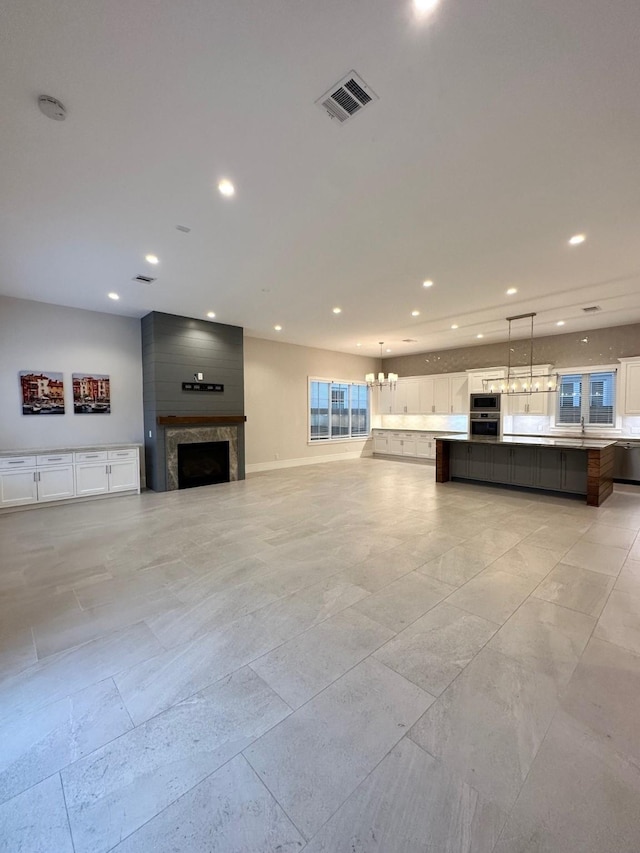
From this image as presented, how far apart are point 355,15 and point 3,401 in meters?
6.76

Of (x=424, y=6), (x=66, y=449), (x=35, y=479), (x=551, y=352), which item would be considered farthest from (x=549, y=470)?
(x=35, y=479)

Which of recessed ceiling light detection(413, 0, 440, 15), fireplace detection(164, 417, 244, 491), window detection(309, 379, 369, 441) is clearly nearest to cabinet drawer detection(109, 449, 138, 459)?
fireplace detection(164, 417, 244, 491)

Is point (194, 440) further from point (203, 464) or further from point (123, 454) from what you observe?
point (123, 454)

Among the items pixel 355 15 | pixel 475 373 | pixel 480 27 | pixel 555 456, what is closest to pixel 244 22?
pixel 355 15

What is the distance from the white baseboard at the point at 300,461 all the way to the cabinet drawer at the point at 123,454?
9.22 ft

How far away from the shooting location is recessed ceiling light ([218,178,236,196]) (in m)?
2.80

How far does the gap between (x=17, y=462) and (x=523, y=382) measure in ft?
33.0

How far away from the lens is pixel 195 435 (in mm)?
7004

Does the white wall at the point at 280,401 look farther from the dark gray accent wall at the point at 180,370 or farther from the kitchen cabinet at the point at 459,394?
the kitchen cabinet at the point at 459,394

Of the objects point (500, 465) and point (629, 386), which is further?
point (629, 386)

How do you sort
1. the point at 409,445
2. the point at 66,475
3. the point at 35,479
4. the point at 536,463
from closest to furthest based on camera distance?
the point at 35,479 → the point at 66,475 → the point at 536,463 → the point at 409,445

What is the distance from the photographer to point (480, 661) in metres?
2.10

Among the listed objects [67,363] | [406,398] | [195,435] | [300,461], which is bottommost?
[300,461]

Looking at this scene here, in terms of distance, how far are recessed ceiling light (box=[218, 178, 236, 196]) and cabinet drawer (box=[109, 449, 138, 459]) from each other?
195 inches
